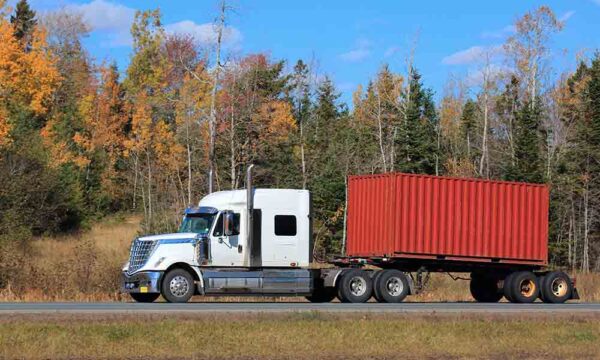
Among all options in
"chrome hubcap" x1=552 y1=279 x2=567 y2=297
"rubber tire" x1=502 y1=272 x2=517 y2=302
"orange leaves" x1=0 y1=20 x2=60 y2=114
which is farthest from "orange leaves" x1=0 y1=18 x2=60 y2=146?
"chrome hubcap" x1=552 y1=279 x2=567 y2=297

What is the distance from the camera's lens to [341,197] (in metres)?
Answer: 57.8

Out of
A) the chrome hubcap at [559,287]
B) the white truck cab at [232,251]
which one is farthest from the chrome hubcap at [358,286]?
the chrome hubcap at [559,287]

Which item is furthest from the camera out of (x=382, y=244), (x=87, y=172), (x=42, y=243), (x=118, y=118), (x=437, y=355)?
(x=118, y=118)

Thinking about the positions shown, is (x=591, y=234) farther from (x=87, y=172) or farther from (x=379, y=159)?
(x=87, y=172)

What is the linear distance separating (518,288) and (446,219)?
3.05 m

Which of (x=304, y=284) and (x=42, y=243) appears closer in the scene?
(x=304, y=284)

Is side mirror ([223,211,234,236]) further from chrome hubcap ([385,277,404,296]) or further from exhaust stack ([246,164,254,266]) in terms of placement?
chrome hubcap ([385,277,404,296])

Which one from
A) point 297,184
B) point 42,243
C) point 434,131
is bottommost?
point 42,243

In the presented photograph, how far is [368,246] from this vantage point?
1120 inches

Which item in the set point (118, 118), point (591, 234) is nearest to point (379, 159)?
point (591, 234)

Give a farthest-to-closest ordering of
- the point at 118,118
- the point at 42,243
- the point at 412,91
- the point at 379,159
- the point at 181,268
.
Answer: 1. the point at 118,118
2. the point at 412,91
3. the point at 379,159
4. the point at 42,243
5. the point at 181,268

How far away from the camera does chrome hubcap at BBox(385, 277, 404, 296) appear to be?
89.1 ft

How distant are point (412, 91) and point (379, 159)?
6.98 m

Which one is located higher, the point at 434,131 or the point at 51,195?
the point at 434,131
